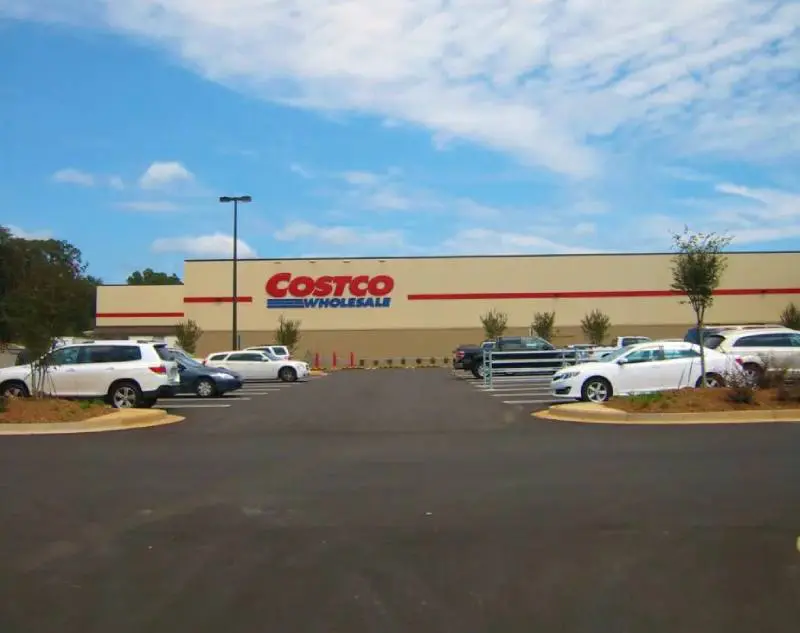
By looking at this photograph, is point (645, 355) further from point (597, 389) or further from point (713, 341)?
point (713, 341)

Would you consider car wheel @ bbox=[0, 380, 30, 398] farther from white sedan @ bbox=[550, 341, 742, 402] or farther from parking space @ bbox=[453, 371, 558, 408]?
white sedan @ bbox=[550, 341, 742, 402]

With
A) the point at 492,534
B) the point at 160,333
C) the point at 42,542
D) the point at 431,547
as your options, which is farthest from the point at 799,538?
the point at 160,333

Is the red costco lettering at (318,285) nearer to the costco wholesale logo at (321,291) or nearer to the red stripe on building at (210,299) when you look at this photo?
the costco wholesale logo at (321,291)

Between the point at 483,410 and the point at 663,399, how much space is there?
4.25m

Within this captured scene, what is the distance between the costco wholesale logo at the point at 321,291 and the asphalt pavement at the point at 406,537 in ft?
171

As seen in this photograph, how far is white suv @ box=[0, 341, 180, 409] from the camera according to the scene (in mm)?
20688

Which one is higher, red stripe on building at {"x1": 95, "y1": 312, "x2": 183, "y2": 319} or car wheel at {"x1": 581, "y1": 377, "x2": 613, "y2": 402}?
red stripe on building at {"x1": 95, "y1": 312, "x2": 183, "y2": 319}

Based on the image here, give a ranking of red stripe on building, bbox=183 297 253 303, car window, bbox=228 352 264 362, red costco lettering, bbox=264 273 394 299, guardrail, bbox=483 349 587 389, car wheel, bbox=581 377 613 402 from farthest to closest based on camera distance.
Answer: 1. red costco lettering, bbox=264 273 394 299
2. red stripe on building, bbox=183 297 253 303
3. car window, bbox=228 352 264 362
4. guardrail, bbox=483 349 587 389
5. car wheel, bbox=581 377 613 402

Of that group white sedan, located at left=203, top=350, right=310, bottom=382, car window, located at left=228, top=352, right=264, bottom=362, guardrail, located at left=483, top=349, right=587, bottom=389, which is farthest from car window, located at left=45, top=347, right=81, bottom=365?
car window, located at left=228, top=352, right=264, bottom=362

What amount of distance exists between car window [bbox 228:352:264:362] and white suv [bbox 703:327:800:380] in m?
20.4

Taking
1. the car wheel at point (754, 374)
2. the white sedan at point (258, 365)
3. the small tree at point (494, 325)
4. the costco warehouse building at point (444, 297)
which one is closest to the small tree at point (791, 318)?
the costco warehouse building at point (444, 297)

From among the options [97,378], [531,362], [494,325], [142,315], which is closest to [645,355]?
[531,362]

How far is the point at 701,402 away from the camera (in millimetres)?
17250

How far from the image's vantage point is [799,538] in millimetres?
6875
